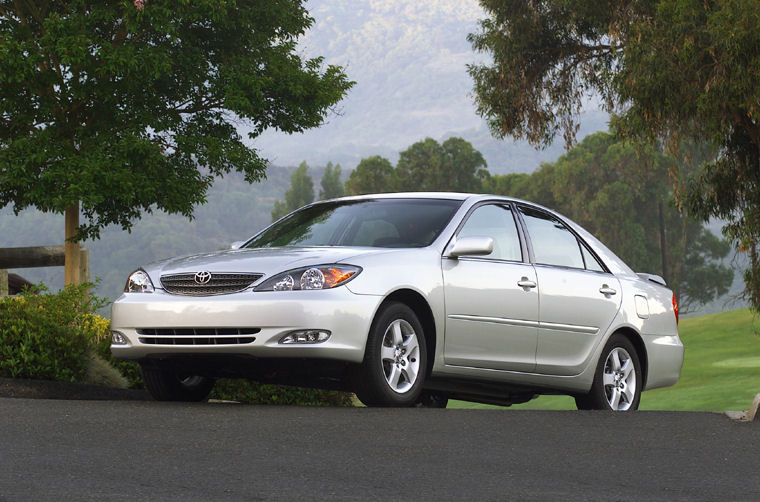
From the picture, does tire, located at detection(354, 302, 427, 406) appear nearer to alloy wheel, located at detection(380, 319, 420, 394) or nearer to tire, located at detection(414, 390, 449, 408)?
alloy wheel, located at detection(380, 319, 420, 394)

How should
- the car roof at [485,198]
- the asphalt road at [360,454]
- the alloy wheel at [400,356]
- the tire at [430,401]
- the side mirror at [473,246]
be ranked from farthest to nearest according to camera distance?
the tire at [430,401], the car roof at [485,198], the side mirror at [473,246], the alloy wheel at [400,356], the asphalt road at [360,454]

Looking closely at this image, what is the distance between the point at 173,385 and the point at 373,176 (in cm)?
7778

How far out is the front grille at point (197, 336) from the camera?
7840 mm

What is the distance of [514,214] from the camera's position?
31.6 feet

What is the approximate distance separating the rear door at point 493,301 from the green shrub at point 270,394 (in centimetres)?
310

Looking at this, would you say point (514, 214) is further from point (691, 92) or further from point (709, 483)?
point (691, 92)

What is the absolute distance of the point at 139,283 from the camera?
333 inches

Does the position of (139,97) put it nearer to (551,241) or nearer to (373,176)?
(551,241)

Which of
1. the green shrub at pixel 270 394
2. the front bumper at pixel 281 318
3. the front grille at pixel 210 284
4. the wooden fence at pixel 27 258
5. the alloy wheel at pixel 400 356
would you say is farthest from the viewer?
the wooden fence at pixel 27 258

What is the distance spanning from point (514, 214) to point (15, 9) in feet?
74.2

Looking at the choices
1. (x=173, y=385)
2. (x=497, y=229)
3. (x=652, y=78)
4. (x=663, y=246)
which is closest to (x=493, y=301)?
(x=497, y=229)

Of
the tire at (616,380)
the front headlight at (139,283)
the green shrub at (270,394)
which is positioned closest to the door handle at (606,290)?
the tire at (616,380)

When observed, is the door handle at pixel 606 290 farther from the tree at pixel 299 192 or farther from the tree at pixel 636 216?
the tree at pixel 299 192

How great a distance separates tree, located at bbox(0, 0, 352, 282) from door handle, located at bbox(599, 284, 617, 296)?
15.6 meters
